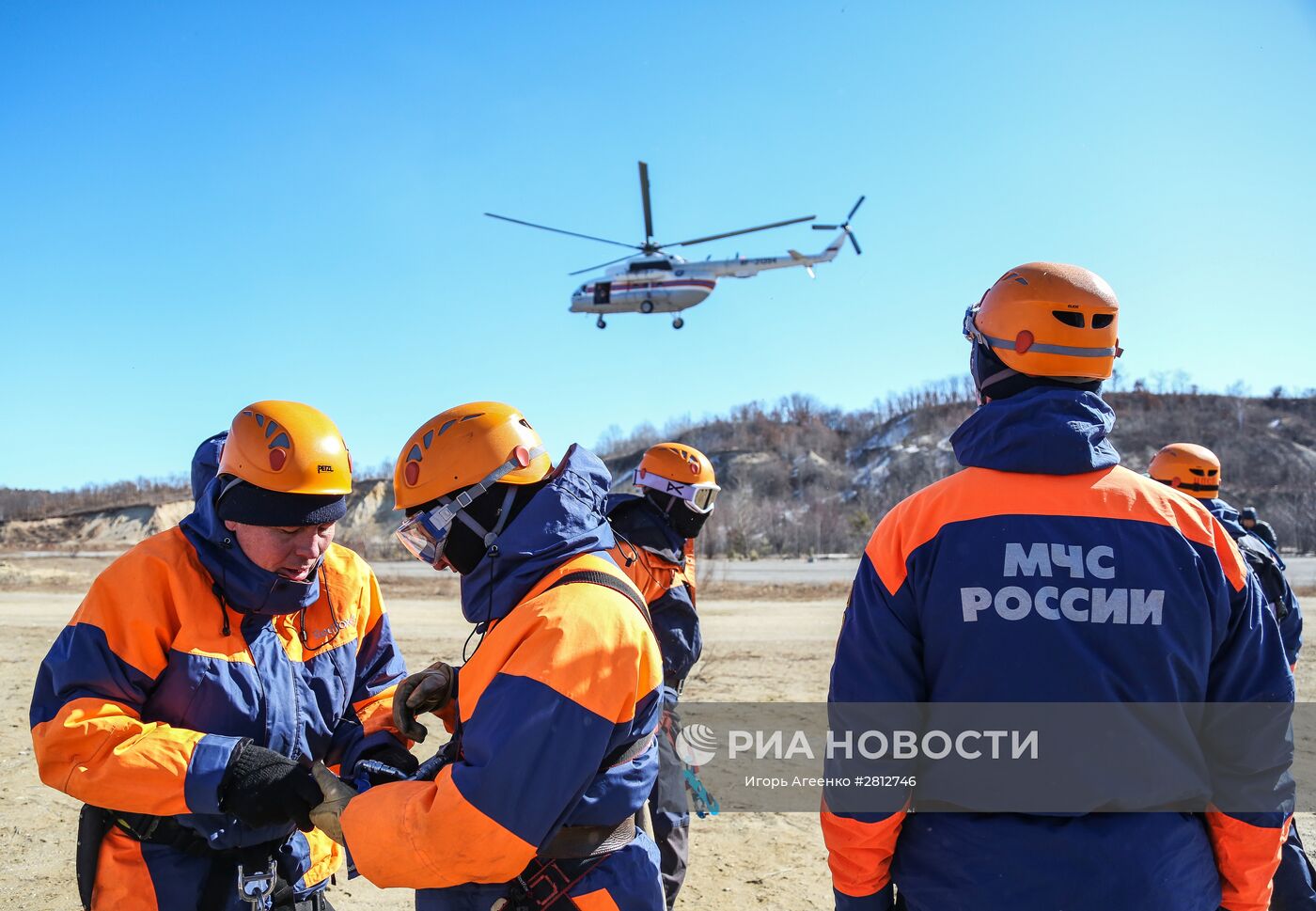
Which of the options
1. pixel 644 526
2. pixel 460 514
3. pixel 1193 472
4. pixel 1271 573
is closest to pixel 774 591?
pixel 1193 472

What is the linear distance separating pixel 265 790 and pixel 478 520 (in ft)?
3.11

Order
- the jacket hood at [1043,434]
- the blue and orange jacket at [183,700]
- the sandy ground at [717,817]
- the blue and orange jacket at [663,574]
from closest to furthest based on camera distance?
the jacket hood at [1043,434] → the blue and orange jacket at [183,700] → the blue and orange jacket at [663,574] → the sandy ground at [717,817]

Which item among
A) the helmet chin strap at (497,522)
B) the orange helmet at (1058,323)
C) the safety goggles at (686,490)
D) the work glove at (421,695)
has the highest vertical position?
the orange helmet at (1058,323)

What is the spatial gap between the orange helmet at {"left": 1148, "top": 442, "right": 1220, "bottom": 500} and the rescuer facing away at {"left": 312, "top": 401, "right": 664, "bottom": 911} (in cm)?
393

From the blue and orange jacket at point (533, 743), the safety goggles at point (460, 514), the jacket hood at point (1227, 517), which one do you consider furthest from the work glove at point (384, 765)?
the jacket hood at point (1227, 517)

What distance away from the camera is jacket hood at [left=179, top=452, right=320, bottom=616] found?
105 inches

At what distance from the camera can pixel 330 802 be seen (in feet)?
7.93

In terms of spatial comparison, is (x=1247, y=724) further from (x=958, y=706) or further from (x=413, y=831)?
(x=413, y=831)

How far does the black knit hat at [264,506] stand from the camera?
270cm

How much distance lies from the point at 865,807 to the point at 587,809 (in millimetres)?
664

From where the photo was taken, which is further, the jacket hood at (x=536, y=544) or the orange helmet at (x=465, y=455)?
the orange helmet at (x=465, y=455)

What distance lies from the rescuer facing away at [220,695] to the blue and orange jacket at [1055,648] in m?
1.60

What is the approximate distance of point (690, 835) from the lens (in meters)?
5.71

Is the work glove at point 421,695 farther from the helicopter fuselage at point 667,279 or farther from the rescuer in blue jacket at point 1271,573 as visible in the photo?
the helicopter fuselage at point 667,279
